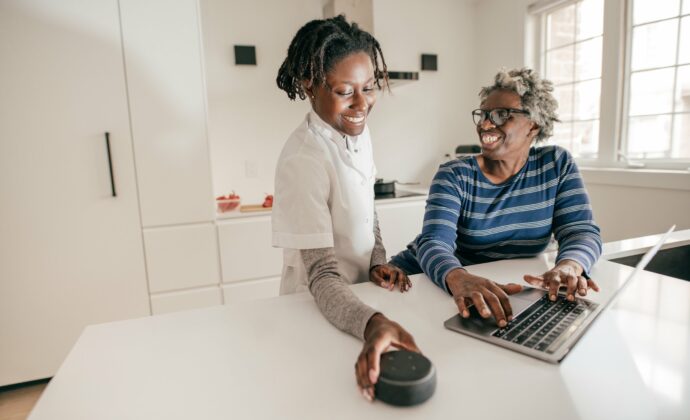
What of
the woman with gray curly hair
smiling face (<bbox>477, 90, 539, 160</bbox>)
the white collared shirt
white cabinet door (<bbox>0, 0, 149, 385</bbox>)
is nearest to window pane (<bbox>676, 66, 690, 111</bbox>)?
the woman with gray curly hair

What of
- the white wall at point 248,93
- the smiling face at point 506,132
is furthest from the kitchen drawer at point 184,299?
the smiling face at point 506,132

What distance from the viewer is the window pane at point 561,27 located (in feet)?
8.45

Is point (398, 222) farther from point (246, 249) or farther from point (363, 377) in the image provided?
point (363, 377)

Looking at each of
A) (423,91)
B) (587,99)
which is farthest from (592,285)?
(423,91)

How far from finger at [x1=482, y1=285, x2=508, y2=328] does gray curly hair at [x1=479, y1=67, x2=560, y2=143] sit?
2.43 feet

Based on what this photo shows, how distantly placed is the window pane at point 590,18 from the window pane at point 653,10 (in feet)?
0.57

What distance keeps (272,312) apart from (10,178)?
1656 mm

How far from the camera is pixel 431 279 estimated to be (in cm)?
104

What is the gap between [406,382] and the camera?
533 mm

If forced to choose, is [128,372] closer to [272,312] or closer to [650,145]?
[272,312]

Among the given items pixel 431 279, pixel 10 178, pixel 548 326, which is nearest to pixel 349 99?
pixel 431 279

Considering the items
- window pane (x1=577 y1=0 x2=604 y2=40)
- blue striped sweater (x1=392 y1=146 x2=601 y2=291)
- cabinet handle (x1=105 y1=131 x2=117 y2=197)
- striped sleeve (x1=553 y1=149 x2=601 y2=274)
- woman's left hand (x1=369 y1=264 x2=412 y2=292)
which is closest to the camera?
woman's left hand (x1=369 y1=264 x2=412 y2=292)

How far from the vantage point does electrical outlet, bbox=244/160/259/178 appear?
8.68ft

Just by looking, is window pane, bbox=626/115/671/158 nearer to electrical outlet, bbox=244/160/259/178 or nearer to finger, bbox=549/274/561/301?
finger, bbox=549/274/561/301
